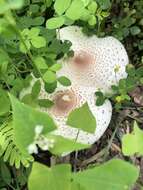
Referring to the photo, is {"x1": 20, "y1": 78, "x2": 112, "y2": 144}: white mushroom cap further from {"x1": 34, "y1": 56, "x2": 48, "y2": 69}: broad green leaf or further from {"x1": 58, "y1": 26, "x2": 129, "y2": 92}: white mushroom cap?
{"x1": 34, "y1": 56, "x2": 48, "y2": 69}: broad green leaf

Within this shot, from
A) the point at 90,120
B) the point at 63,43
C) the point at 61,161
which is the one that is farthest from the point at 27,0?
the point at 90,120

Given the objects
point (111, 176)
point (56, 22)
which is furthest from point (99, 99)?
point (111, 176)

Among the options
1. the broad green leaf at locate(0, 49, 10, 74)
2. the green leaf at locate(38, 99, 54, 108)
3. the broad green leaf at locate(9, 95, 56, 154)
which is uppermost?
the broad green leaf at locate(9, 95, 56, 154)

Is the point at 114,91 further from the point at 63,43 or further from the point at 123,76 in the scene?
the point at 63,43

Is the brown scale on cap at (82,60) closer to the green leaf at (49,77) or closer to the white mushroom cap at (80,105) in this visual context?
the white mushroom cap at (80,105)

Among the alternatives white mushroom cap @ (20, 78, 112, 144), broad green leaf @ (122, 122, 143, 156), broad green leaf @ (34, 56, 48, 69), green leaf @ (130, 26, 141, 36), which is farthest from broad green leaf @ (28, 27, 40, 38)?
green leaf @ (130, 26, 141, 36)

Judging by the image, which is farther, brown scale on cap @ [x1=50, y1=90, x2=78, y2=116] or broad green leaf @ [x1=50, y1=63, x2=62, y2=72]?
brown scale on cap @ [x1=50, y1=90, x2=78, y2=116]

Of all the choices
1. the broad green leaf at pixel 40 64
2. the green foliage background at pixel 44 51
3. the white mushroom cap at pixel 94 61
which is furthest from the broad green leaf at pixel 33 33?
the white mushroom cap at pixel 94 61
